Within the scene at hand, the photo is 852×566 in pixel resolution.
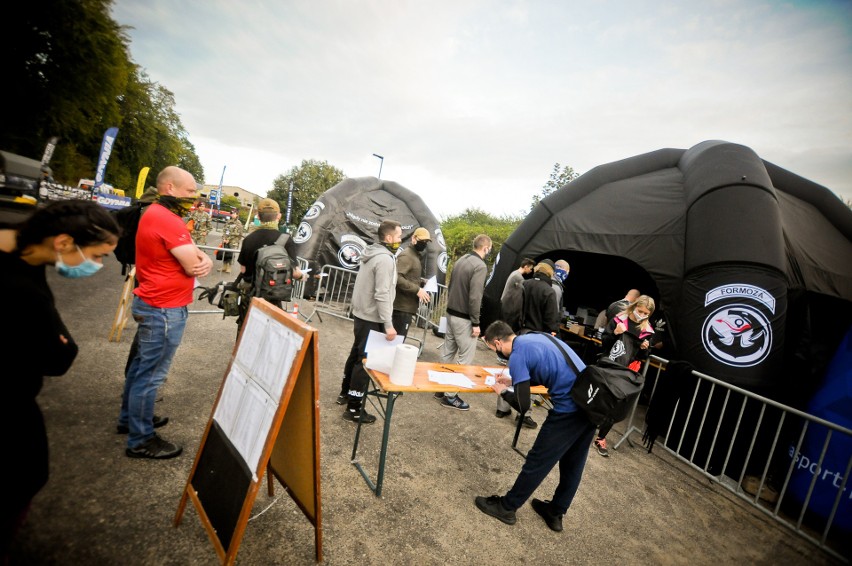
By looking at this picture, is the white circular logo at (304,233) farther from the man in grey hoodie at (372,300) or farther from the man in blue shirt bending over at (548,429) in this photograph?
the man in blue shirt bending over at (548,429)

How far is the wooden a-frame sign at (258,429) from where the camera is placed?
1.75m

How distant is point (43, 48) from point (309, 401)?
30157 millimetres

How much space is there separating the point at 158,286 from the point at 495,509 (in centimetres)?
321

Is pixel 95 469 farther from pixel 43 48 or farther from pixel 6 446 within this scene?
pixel 43 48

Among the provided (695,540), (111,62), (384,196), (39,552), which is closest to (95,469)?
(39,552)

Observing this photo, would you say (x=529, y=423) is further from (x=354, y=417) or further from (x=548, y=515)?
(x=354, y=417)

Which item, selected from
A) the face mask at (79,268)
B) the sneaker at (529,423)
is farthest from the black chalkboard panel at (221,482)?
the sneaker at (529,423)

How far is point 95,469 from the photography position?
2602mm

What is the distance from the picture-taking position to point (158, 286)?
104 inches

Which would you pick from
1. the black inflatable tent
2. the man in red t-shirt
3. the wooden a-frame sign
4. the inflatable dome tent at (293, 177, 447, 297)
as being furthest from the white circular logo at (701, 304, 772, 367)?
the inflatable dome tent at (293, 177, 447, 297)

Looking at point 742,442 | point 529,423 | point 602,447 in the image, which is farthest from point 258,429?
point 742,442

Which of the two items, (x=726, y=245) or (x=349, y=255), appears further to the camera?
(x=349, y=255)

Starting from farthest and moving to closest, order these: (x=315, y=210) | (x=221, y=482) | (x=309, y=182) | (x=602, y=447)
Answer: (x=309, y=182) < (x=315, y=210) < (x=602, y=447) < (x=221, y=482)

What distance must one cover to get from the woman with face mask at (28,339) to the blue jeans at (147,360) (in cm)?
114
